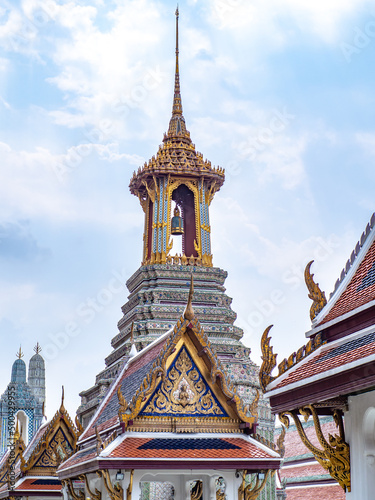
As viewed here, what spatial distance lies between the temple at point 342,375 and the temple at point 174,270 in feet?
56.2

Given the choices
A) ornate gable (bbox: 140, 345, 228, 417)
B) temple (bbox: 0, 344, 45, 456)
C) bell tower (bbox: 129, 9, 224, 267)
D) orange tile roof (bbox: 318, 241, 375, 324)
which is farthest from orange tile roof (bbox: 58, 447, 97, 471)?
temple (bbox: 0, 344, 45, 456)

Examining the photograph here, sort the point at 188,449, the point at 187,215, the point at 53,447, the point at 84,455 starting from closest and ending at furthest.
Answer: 1. the point at 188,449
2. the point at 84,455
3. the point at 53,447
4. the point at 187,215

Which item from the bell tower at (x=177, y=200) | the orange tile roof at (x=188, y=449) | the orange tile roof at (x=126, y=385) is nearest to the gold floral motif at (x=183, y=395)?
the orange tile roof at (x=188, y=449)

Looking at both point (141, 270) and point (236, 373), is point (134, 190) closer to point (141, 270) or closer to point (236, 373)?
point (141, 270)

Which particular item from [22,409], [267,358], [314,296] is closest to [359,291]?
[314,296]

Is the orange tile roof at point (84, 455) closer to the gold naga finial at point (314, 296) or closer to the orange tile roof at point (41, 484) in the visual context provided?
the gold naga finial at point (314, 296)

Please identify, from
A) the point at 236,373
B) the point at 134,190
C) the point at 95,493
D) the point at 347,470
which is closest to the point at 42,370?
the point at 134,190

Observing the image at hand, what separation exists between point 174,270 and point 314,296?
2038 centimetres

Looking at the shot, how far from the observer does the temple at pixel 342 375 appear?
330 inches

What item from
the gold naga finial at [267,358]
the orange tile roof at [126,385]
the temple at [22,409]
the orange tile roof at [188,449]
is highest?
the temple at [22,409]

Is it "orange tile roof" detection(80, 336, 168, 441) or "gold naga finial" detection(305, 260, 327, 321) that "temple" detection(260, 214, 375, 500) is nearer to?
"gold naga finial" detection(305, 260, 327, 321)

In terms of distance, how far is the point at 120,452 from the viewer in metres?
12.2

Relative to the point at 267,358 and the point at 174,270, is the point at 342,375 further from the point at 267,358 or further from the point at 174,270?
the point at 174,270

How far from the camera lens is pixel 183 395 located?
13047 mm
